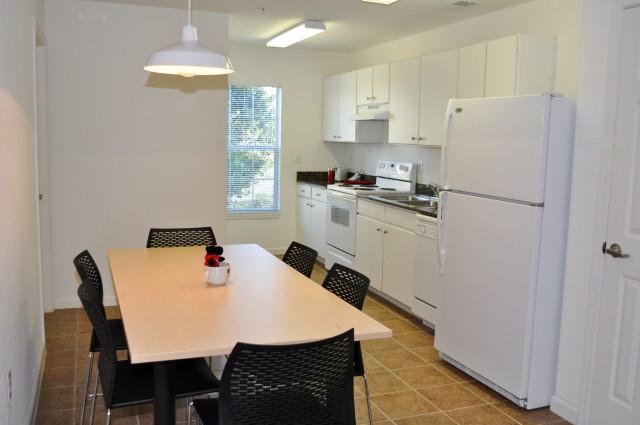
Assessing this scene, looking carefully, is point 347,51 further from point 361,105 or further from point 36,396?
point 36,396

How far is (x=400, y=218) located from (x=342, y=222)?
124 centimetres

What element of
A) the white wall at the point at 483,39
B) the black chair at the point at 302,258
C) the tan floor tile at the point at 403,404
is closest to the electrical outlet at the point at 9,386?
the black chair at the point at 302,258

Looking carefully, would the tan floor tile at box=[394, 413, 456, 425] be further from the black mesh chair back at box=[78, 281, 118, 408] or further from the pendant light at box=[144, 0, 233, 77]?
the pendant light at box=[144, 0, 233, 77]

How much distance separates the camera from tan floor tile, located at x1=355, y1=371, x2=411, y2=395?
360 cm

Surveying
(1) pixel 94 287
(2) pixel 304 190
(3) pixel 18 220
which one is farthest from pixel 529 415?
(2) pixel 304 190

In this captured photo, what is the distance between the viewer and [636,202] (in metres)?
2.88

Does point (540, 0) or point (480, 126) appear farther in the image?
point (540, 0)

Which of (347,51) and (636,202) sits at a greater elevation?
(347,51)

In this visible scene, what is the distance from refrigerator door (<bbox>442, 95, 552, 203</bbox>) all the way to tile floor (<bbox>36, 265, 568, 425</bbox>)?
1.20 m

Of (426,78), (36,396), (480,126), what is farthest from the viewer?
(426,78)

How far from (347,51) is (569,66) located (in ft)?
11.8

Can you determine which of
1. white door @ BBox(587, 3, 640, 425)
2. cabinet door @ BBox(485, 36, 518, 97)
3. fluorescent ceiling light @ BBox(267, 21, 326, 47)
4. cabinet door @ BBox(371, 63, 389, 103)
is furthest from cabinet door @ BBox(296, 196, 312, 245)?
white door @ BBox(587, 3, 640, 425)

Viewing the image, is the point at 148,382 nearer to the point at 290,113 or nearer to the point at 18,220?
the point at 18,220

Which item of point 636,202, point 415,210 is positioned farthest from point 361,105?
point 636,202
